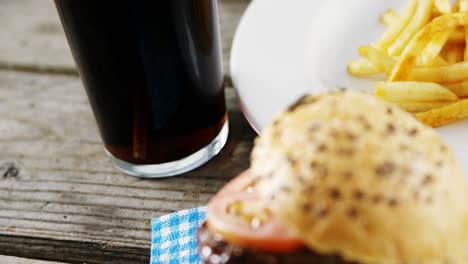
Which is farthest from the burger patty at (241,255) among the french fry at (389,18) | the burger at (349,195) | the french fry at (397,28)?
the french fry at (389,18)

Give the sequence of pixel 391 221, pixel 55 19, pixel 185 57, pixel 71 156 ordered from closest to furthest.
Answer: pixel 391 221
pixel 185 57
pixel 71 156
pixel 55 19

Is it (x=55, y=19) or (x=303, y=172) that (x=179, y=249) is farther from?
(x=55, y=19)

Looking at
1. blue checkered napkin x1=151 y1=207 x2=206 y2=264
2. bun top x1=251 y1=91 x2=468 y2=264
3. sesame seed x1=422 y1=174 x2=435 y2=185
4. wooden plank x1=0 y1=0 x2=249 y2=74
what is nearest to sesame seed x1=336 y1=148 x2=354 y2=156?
bun top x1=251 y1=91 x2=468 y2=264

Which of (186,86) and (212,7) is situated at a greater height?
(212,7)

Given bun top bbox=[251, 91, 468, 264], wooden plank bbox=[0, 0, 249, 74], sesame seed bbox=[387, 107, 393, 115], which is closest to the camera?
bun top bbox=[251, 91, 468, 264]

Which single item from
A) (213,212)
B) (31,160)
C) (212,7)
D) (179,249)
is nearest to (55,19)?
(31,160)

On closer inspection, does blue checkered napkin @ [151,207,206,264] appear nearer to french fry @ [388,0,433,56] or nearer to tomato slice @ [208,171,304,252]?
tomato slice @ [208,171,304,252]
